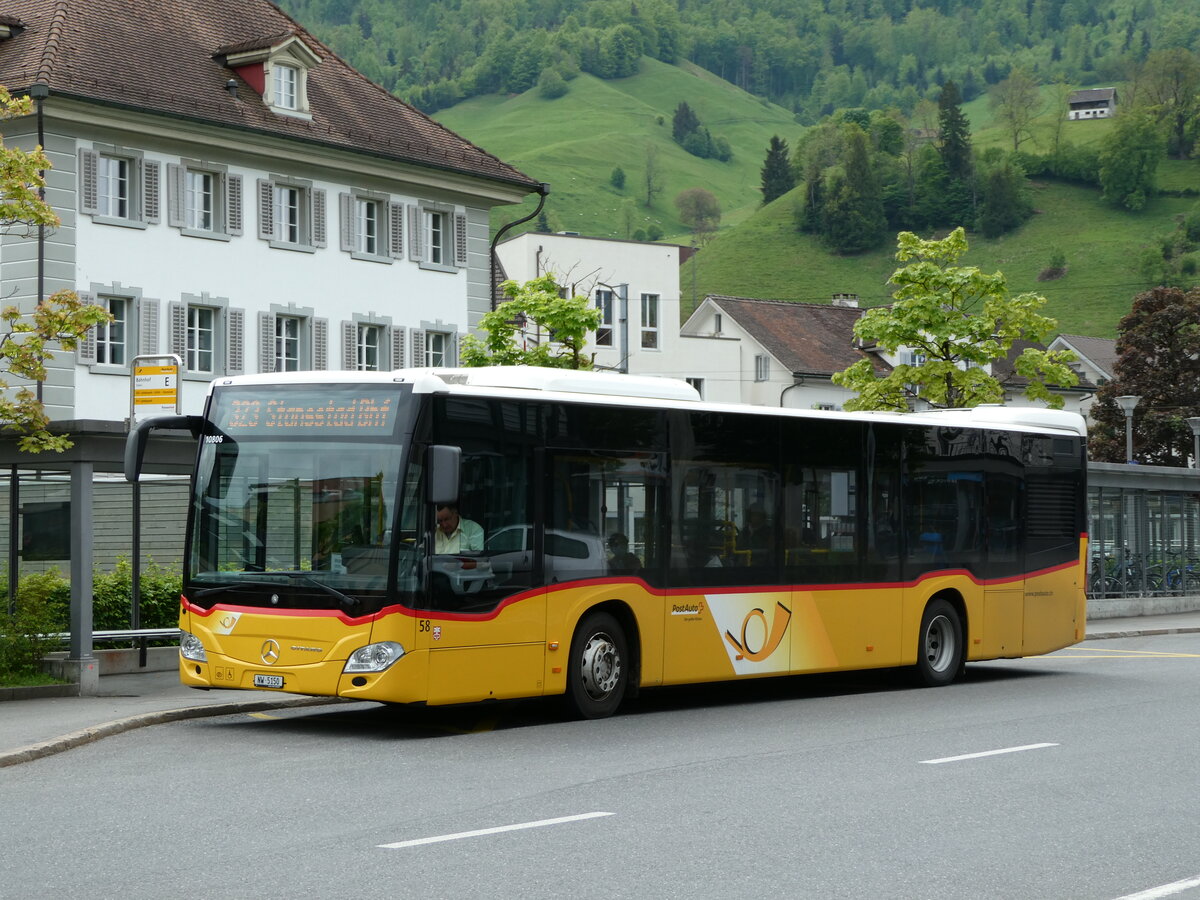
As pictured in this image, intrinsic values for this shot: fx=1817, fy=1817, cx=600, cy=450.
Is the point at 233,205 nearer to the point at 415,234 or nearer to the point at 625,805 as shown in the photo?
the point at 415,234

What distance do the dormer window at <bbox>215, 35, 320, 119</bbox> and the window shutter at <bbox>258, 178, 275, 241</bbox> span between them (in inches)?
71.4

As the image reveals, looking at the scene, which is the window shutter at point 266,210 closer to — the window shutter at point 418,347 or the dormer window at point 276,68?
the dormer window at point 276,68

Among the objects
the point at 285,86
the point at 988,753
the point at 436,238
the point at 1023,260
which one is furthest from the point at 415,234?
the point at 1023,260

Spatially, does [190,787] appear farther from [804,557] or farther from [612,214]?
[612,214]

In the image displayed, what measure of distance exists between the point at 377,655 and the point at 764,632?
15.3ft

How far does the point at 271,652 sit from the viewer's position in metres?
14.0

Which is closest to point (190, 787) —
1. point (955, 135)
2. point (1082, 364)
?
point (1082, 364)

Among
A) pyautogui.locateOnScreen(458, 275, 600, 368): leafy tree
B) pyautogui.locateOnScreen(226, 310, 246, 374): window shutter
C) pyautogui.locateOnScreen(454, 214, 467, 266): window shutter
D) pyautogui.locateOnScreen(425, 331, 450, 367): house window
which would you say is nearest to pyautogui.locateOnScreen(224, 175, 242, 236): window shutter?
pyautogui.locateOnScreen(226, 310, 246, 374): window shutter

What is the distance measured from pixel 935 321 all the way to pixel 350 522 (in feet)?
86.5

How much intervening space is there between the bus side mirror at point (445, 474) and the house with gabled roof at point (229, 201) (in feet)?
67.0

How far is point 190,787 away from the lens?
11.2 meters

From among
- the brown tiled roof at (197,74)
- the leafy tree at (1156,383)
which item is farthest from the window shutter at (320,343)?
the leafy tree at (1156,383)

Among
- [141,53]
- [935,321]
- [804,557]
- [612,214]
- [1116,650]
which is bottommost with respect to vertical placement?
[1116,650]

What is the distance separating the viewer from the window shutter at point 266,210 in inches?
1585
